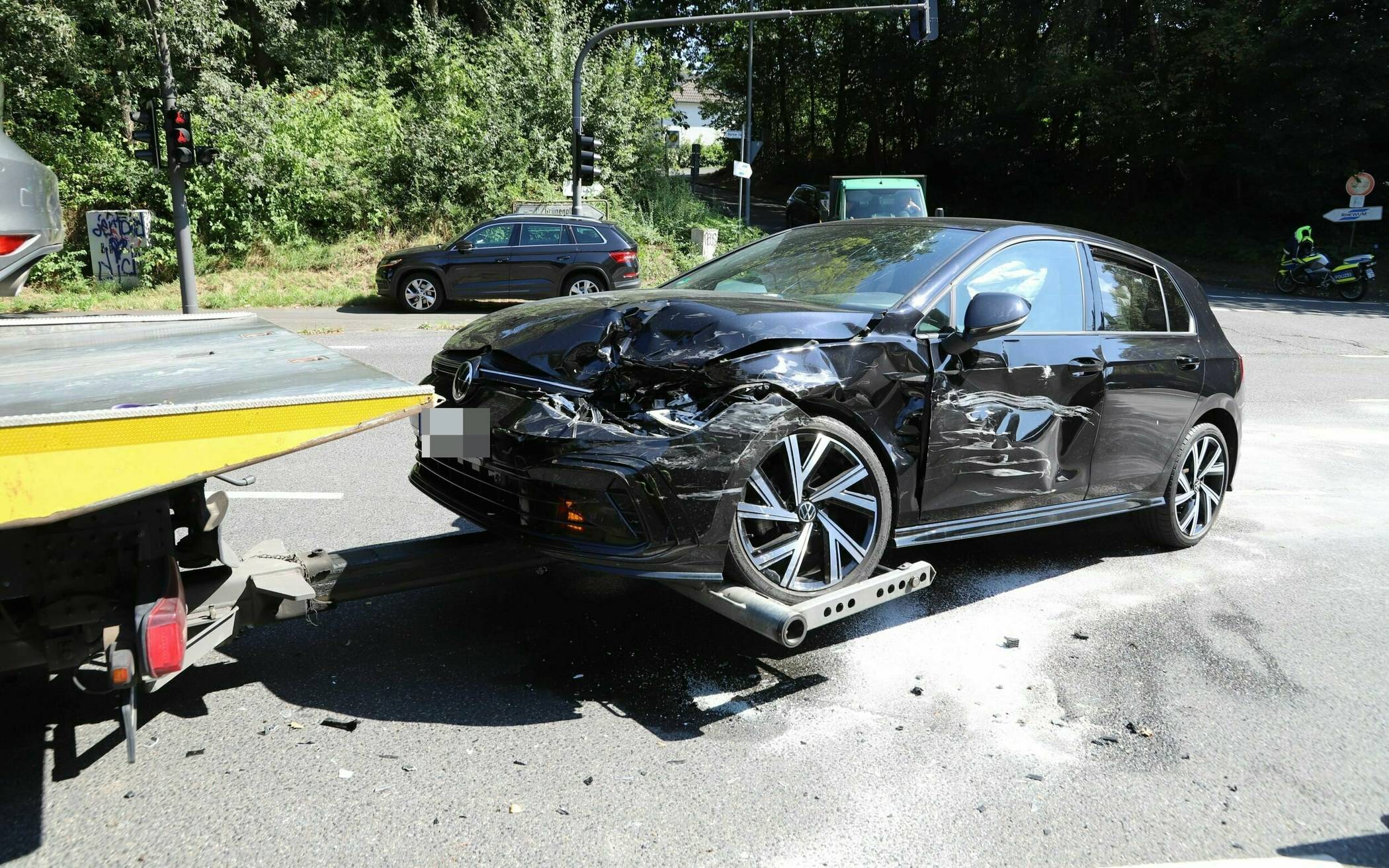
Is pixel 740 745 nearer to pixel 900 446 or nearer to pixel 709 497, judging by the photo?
pixel 709 497

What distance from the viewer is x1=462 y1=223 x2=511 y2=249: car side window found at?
17797 millimetres

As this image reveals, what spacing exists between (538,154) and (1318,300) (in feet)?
63.1

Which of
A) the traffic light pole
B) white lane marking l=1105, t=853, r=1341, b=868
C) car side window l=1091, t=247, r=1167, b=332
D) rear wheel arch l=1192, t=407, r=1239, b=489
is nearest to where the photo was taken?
white lane marking l=1105, t=853, r=1341, b=868

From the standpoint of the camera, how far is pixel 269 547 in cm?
368

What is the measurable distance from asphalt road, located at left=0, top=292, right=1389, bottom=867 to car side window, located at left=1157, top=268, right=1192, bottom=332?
4.26ft

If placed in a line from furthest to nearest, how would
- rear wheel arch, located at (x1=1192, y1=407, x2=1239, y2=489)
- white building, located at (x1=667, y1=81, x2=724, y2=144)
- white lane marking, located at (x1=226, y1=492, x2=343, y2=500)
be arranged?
1. white building, located at (x1=667, y1=81, x2=724, y2=144)
2. white lane marking, located at (x1=226, y1=492, x2=343, y2=500)
3. rear wheel arch, located at (x1=1192, y1=407, x2=1239, y2=489)

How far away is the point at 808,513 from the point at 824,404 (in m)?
0.41

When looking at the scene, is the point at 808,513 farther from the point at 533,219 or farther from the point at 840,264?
the point at 533,219

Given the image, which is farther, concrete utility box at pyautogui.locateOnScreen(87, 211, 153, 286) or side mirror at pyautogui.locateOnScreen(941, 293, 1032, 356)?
concrete utility box at pyautogui.locateOnScreen(87, 211, 153, 286)

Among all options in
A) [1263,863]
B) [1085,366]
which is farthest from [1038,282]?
[1263,863]

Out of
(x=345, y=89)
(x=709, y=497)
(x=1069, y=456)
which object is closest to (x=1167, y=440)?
(x=1069, y=456)

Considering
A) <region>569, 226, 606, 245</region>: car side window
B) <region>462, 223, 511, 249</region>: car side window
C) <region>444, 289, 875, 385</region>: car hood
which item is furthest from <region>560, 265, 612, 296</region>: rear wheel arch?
<region>444, 289, 875, 385</region>: car hood

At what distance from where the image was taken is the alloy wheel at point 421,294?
705 inches

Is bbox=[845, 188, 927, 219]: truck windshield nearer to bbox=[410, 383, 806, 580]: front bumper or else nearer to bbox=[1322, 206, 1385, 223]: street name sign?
bbox=[1322, 206, 1385, 223]: street name sign
